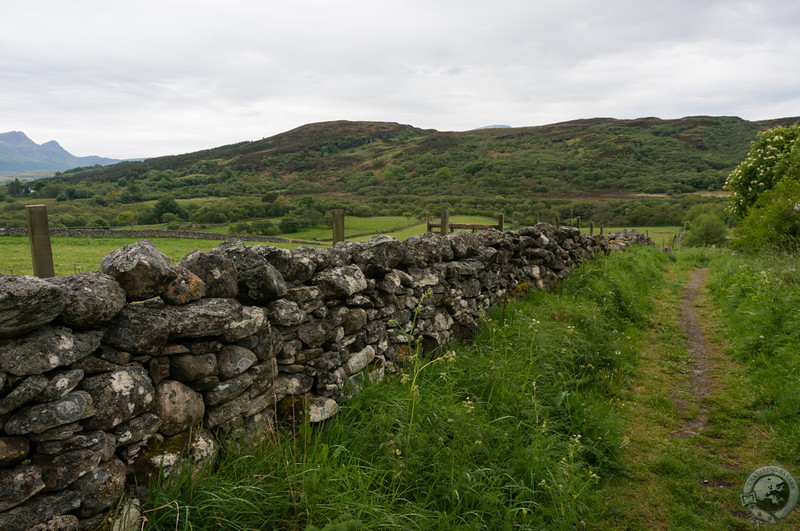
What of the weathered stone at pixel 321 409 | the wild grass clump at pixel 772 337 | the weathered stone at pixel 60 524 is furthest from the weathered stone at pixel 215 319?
the wild grass clump at pixel 772 337

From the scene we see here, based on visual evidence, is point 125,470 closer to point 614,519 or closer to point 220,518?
point 220,518

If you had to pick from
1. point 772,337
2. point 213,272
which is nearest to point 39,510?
point 213,272

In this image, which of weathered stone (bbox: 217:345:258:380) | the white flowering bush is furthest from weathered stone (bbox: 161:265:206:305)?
the white flowering bush

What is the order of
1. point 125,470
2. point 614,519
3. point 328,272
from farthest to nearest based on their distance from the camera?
1. point 328,272
2. point 614,519
3. point 125,470

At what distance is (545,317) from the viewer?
7.96 m

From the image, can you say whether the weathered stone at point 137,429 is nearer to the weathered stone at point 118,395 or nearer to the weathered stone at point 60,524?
the weathered stone at point 118,395

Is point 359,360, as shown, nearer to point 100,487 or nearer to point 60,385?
point 100,487

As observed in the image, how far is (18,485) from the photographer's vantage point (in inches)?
85.9

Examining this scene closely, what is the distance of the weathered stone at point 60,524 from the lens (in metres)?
2.27

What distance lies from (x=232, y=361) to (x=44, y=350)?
1.18 m

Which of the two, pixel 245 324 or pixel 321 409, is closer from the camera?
pixel 245 324

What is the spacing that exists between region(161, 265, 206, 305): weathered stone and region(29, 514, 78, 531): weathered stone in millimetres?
1320

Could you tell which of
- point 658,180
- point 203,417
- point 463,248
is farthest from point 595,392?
point 658,180

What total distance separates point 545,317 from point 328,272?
15.8ft
